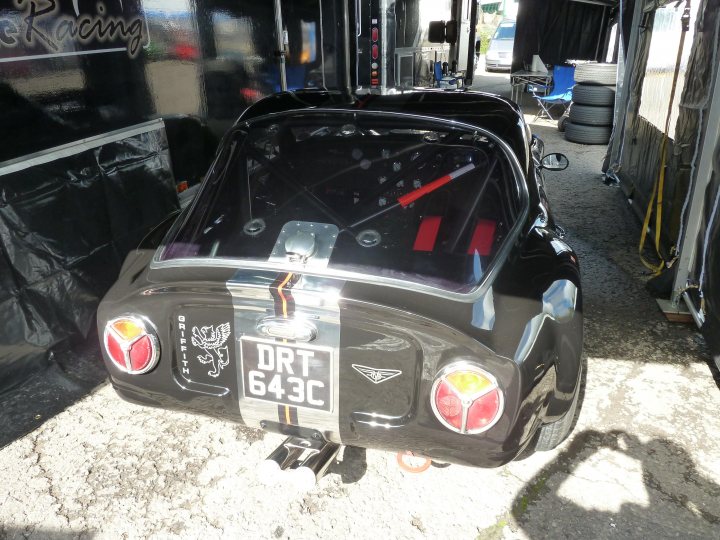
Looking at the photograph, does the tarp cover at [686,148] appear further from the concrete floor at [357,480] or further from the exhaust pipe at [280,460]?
the exhaust pipe at [280,460]

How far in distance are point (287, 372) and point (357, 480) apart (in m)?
0.79

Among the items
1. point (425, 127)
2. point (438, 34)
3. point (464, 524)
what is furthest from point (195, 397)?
point (438, 34)

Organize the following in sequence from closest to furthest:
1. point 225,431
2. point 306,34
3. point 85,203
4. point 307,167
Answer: point 225,431 → point 307,167 → point 85,203 → point 306,34

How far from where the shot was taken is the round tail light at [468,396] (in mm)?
1826

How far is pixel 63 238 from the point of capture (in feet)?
11.0

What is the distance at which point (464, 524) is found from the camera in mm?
2252

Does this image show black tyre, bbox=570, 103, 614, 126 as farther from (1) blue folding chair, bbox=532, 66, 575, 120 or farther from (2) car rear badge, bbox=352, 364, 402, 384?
(2) car rear badge, bbox=352, 364, 402, 384

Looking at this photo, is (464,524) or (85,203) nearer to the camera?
(464,524)

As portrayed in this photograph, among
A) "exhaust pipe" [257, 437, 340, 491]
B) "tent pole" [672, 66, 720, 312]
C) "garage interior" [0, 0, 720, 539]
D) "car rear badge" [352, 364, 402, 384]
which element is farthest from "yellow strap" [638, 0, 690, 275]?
"exhaust pipe" [257, 437, 340, 491]

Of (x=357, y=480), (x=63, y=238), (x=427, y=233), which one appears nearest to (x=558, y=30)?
(x=427, y=233)

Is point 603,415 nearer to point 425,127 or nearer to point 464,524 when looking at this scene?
point 464,524

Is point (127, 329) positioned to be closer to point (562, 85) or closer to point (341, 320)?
point (341, 320)

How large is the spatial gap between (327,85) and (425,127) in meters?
4.66

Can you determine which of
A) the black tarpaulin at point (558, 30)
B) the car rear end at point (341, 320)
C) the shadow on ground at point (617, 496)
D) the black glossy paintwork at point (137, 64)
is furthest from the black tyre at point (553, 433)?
the black tarpaulin at point (558, 30)
